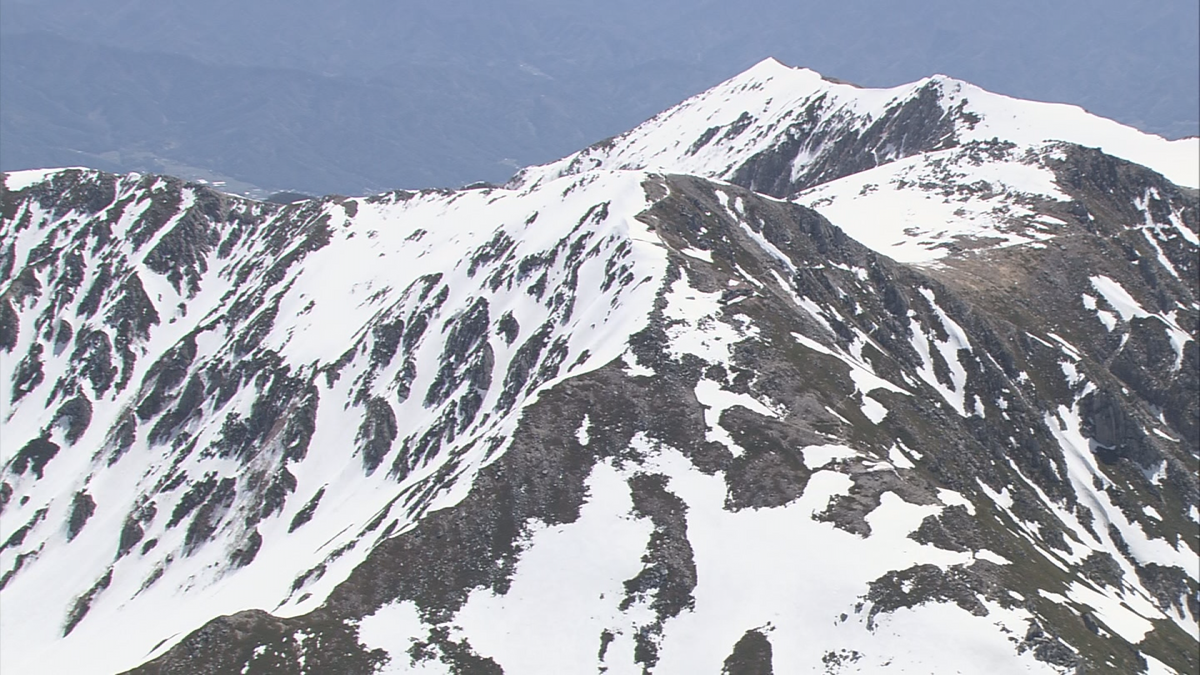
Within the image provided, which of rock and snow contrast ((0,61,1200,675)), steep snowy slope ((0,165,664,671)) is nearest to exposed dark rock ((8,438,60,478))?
steep snowy slope ((0,165,664,671))

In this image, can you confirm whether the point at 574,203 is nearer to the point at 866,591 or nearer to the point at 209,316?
the point at 209,316

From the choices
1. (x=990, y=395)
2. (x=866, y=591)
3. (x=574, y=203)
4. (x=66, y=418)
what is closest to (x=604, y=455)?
(x=866, y=591)

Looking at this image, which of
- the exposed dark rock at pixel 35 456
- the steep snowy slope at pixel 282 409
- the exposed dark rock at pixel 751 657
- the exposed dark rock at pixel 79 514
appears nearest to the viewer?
the exposed dark rock at pixel 751 657

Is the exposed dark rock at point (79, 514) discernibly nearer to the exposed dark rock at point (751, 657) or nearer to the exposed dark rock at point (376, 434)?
the exposed dark rock at point (376, 434)

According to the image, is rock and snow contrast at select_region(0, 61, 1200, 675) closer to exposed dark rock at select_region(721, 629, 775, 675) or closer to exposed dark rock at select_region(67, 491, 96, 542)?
exposed dark rock at select_region(721, 629, 775, 675)

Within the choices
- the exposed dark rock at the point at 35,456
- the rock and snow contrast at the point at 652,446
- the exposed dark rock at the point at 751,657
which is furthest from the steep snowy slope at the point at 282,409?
the exposed dark rock at the point at 751,657

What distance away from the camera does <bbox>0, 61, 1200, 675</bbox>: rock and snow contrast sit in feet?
227

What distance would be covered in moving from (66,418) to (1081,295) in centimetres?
17272

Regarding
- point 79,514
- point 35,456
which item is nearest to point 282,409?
point 79,514

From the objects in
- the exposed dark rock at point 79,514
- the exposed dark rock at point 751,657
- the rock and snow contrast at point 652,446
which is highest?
the exposed dark rock at point 79,514

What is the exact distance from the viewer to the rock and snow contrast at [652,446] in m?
69.2

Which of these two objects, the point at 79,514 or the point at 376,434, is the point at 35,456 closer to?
the point at 79,514

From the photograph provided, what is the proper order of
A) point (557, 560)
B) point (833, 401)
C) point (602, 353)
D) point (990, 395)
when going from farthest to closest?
point (990, 395) → point (602, 353) → point (833, 401) → point (557, 560)

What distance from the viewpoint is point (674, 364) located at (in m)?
94.7
